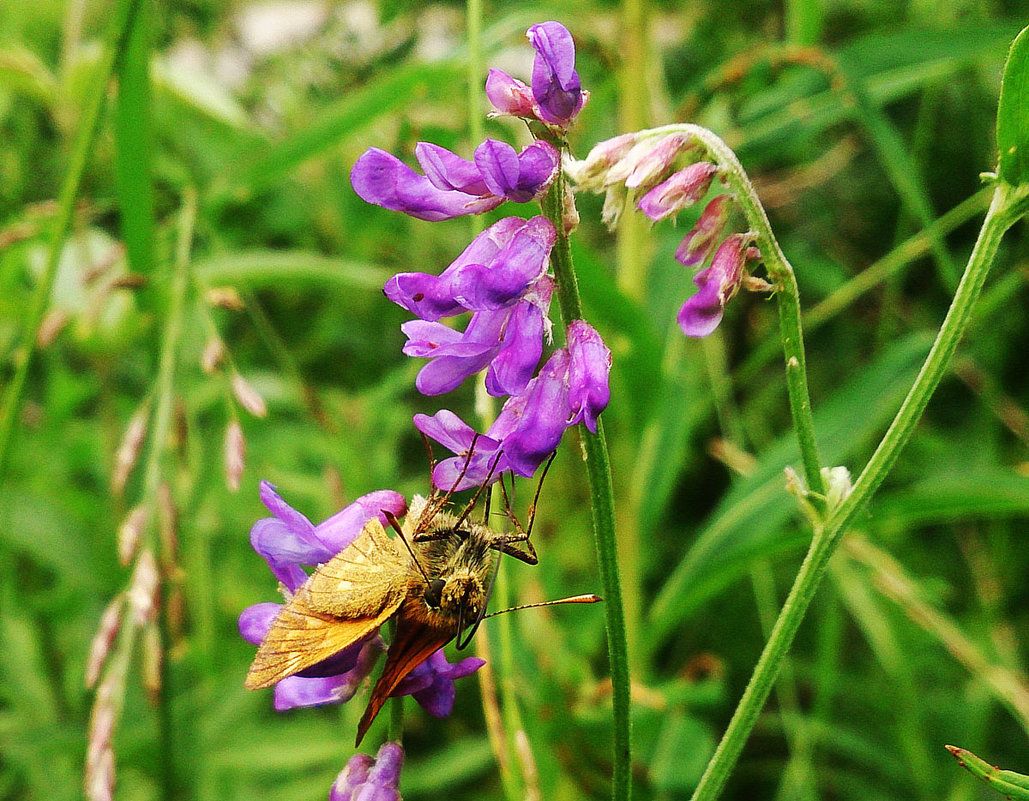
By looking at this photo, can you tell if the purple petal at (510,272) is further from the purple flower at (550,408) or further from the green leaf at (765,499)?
the green leaf at (765,499)

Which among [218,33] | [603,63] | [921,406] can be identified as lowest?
[921,406]

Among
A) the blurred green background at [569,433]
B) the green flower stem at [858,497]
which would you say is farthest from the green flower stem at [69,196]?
the green flower stem at [858,497]

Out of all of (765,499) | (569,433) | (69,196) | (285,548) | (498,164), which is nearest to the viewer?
(498,164)

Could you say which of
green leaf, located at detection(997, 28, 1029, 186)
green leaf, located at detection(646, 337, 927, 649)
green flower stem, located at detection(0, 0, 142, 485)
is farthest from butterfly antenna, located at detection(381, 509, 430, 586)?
green leaf, located at detection(646, 337, 927, 649)

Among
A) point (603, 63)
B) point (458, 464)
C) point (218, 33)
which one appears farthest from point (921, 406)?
point (218, 33)

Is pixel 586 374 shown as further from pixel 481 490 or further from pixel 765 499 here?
pixel 765 499

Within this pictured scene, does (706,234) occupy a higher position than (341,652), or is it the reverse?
(706,234)

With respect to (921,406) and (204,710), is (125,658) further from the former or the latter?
(921,406)

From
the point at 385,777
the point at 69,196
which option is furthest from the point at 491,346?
the point at 69,196
